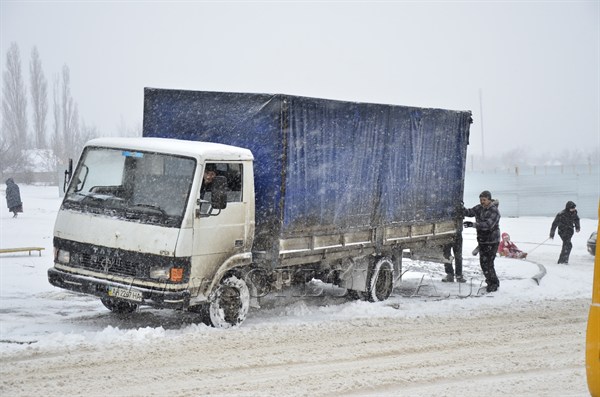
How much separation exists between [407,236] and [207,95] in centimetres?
479

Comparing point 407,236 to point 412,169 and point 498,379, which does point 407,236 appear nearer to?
point 412,169

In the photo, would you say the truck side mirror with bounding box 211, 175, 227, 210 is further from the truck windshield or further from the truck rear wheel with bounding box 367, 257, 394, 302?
the truck rear wheel with bounding box 367, 257, 394, 302

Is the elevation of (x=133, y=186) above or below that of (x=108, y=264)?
above

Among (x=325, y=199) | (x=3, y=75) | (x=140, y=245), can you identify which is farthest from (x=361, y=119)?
(x=3, y=75)

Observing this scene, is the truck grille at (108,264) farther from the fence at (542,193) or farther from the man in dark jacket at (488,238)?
the fence at (542,193)

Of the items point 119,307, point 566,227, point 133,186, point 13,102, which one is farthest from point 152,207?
point 13,102

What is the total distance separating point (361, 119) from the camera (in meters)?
13.0

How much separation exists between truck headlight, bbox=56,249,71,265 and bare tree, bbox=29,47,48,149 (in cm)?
7060

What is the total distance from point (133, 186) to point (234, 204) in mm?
1346

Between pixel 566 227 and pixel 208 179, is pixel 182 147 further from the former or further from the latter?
pixel 566 227

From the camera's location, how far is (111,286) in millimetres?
9977

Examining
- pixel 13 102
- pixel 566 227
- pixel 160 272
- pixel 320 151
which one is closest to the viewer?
pixel 160 272

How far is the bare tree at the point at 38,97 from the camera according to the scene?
76688 millimetres

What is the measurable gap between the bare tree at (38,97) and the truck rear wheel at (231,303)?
233 ft
